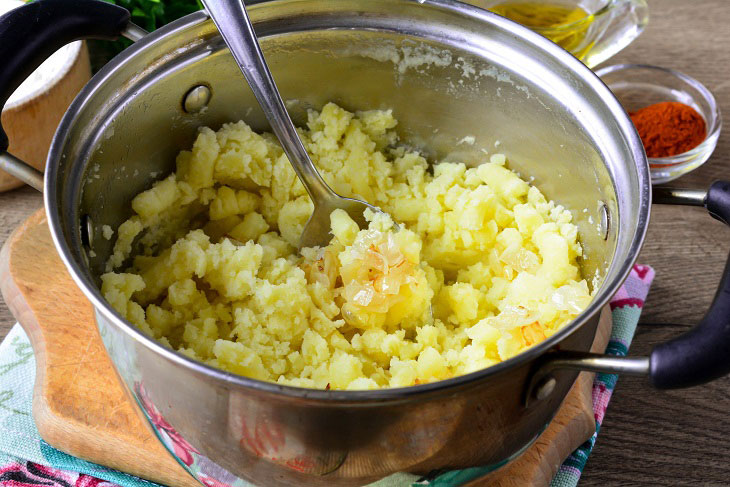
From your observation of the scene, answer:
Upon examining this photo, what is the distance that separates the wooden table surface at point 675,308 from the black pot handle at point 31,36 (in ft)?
1.67

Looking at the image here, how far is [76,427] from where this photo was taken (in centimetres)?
115

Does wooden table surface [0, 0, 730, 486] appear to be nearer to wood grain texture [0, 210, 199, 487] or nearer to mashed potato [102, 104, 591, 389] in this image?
wood grain texture [0, 210, 199, 487]

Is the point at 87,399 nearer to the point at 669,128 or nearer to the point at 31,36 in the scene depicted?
the point at 31,36

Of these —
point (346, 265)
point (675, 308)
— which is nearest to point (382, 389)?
point (346, 265)

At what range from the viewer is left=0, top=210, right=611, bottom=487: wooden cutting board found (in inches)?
44.9

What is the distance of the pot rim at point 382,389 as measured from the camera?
2.46 feet

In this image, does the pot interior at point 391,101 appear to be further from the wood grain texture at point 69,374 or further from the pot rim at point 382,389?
the wood grain texture at point 69,374

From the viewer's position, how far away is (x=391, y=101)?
1362 millimetres

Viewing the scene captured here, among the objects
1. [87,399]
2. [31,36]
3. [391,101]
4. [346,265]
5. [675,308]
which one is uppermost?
[31,36]

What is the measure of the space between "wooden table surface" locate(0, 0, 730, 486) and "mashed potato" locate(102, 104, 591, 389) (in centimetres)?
29

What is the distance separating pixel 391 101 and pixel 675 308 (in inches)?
25.9

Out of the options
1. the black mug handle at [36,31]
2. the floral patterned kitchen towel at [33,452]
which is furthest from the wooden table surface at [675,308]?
the black mug handle at [36,31]

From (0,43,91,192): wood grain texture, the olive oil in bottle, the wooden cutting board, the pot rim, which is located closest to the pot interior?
the pot rim

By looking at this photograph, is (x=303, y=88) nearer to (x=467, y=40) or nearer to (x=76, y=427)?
(x=467, y=40)
